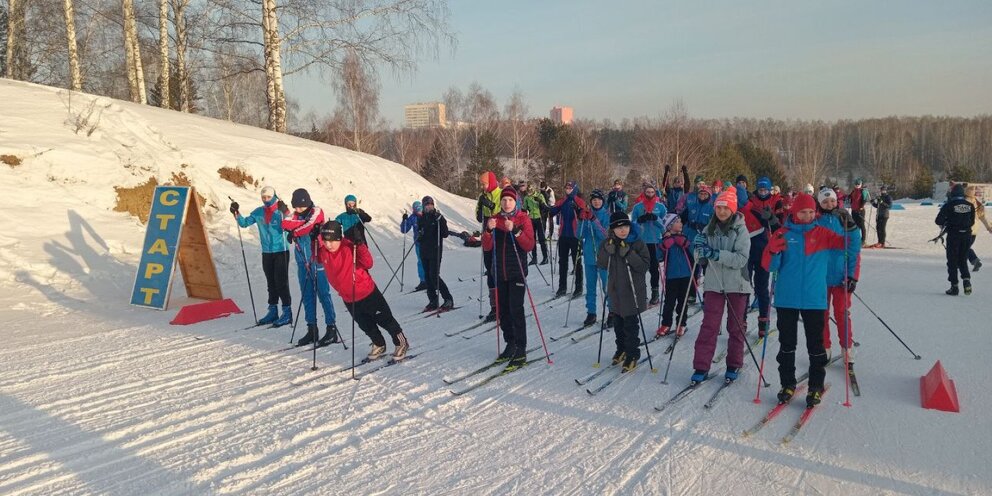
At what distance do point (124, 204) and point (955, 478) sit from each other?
13076 mm

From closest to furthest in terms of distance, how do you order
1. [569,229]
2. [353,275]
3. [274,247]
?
[353,275] < [274,247] < [569,229]

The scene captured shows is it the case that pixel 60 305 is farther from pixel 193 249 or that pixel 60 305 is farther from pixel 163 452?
pixel 163 452

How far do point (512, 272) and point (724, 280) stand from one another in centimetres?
209

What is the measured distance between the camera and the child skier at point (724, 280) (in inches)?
209

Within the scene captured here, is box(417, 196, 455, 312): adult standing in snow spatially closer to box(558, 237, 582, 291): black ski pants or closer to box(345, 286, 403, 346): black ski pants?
box(558, 237, 582, 291): black ski pants

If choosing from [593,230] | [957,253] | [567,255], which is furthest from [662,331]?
[957,253]

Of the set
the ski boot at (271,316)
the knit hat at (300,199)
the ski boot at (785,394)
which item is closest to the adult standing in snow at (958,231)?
the ski boot at (785,394)

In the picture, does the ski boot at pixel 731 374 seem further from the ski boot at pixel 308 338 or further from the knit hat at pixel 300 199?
the knit hat at pixel 300 199

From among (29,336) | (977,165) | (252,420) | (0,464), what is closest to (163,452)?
(252,420)

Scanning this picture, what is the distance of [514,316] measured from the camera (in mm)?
6148

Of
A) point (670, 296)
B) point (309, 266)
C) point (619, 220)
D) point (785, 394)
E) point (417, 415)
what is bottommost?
point (417, 415)

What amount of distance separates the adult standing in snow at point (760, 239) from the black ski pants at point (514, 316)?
2.61m

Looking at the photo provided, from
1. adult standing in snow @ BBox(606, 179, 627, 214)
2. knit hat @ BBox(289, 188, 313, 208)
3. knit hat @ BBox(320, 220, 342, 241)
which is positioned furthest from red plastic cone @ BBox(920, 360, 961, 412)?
knit hat @ BBox(289, 188, 313, 208)

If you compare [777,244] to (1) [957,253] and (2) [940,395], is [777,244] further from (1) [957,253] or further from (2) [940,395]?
(1) [957,253]
